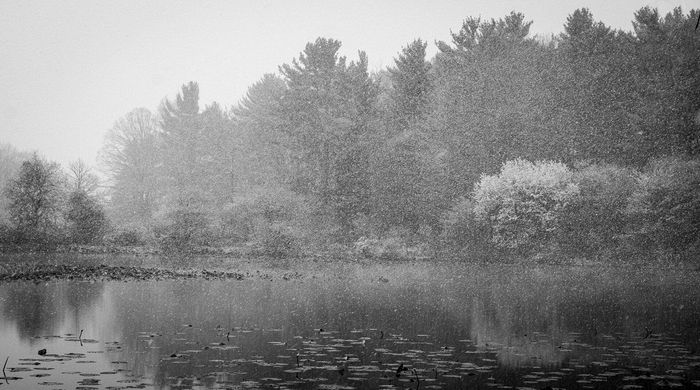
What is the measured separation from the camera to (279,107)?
61.8 meters

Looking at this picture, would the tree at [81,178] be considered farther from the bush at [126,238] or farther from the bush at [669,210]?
the bush at [669,210]

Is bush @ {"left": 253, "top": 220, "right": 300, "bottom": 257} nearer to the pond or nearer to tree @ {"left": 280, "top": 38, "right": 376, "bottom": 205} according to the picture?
tree @ {"left": 280, "top": 38, "right": 376, "bottom": 205}

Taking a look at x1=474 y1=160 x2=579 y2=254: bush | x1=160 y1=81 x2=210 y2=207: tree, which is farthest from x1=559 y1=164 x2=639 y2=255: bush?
x1=160 y1=81 x2=210 y2=207: tree

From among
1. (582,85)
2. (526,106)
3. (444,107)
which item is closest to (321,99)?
(444,107)

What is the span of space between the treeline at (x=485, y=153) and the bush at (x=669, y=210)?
0.32 ft

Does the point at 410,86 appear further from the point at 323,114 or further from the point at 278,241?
the point at 278,241

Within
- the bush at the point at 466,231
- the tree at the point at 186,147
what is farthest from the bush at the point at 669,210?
the tree at the point at 186,147

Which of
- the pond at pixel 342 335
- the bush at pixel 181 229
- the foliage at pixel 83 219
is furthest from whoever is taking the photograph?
the foliage at pixel 83 219

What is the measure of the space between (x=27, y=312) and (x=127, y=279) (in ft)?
37.8

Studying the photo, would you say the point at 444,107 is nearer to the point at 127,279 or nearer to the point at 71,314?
the point at 127,279

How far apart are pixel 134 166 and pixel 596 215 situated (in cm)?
5913

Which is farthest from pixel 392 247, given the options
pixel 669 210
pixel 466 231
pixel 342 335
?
pixel 342 335

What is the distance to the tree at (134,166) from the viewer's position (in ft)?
263

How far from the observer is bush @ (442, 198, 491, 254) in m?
49.5
